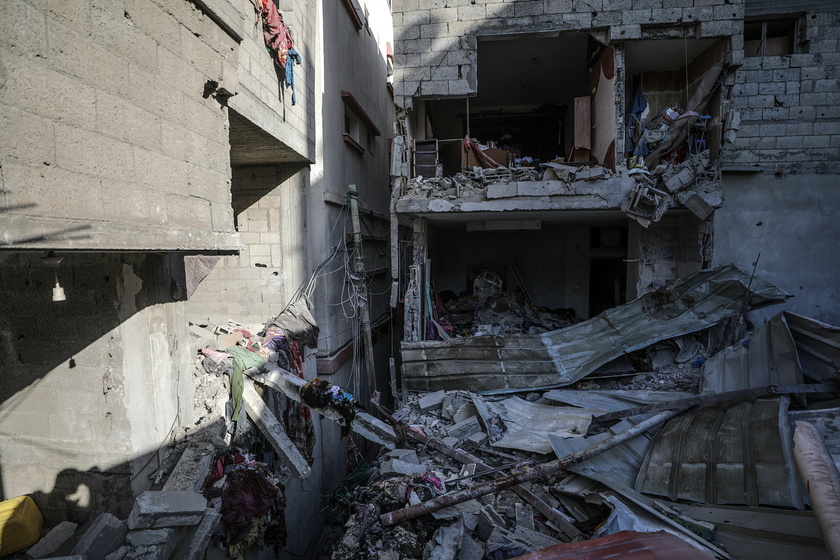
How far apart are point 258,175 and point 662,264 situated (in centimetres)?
802

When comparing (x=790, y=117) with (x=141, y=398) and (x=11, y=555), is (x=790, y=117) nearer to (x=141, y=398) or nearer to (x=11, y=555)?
(x=141, y=398)

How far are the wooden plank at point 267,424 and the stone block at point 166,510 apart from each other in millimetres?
1398

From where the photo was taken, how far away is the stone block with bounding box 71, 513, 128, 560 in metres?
3.14

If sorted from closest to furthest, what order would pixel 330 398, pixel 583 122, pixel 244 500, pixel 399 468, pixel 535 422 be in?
pixel 244 500 < pixel 330 398 < pixel 399 468 < pixel 535 422 < pixel 583 122

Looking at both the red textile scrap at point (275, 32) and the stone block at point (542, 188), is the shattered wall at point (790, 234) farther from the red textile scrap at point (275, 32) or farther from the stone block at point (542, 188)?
the red textile scrap at point (275, 32)

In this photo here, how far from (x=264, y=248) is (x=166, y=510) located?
4751 millimetres

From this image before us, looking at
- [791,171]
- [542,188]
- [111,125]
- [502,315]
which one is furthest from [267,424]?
[791,171]

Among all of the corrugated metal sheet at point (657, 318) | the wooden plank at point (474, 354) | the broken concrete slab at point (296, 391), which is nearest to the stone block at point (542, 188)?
the corrugated metal sheet at point (657, 318)

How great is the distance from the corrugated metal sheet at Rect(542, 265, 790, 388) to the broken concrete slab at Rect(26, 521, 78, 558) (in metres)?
6.43

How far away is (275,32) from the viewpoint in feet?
19.4

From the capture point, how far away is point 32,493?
390cm

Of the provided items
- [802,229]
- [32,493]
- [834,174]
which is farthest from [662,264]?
[32,493]

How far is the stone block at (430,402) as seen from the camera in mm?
6664

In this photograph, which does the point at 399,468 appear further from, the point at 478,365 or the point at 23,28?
the point at 23,28
